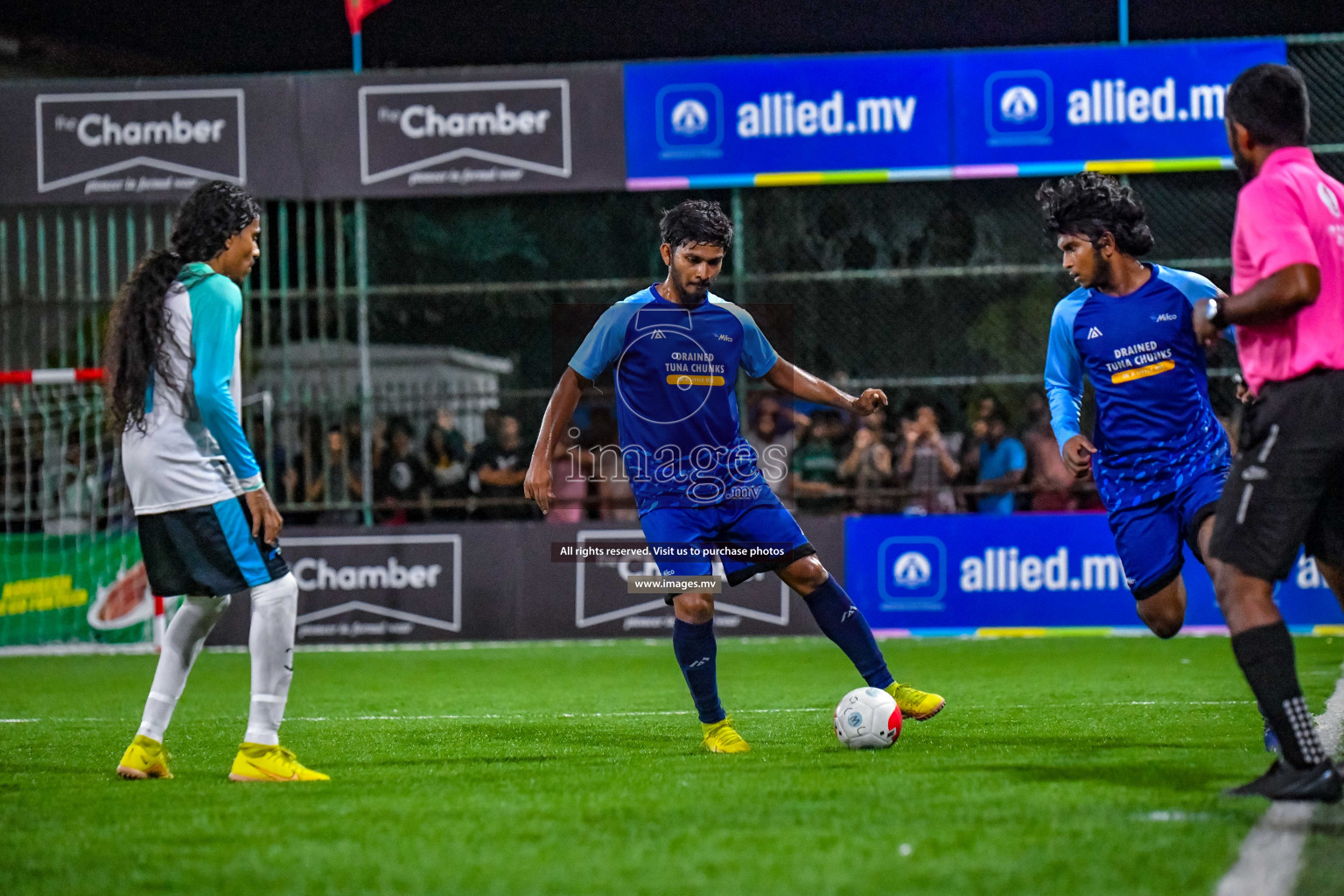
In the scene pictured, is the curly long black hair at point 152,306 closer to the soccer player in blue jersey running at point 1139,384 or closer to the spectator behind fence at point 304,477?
the soccer player in blue jersey running at point 1139,384

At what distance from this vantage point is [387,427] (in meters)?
14.2

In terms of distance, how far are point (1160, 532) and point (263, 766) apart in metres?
3.44

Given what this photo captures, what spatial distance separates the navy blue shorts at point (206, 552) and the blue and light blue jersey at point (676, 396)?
5.32 ft

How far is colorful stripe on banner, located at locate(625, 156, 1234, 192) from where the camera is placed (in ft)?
43.9

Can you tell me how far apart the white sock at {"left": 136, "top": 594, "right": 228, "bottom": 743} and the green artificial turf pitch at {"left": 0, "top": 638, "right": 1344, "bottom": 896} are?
0.88ft

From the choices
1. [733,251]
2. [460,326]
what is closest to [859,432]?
[733,251]

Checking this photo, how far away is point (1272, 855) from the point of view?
3664 millimetres

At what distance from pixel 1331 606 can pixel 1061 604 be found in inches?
88.5

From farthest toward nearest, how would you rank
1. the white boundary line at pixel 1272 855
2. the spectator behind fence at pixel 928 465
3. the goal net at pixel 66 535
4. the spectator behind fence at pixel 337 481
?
1. the spectator behind fence at pixel 337 481
2. the spectator behind fence at pixel 928 465
3. the goal net at pixel 66 535
4. the white boundary line at pixel 1272 855

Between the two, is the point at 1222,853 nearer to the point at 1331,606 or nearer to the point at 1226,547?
the point at 1226,547

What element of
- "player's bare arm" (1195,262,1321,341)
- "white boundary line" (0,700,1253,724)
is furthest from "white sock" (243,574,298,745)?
"player's bare arm" (1195,262,1321,341)

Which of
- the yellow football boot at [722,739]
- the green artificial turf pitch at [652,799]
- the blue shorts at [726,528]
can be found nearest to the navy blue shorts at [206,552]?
the green artificial turf pitch at [652,799]

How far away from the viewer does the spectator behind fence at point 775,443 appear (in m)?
13.4

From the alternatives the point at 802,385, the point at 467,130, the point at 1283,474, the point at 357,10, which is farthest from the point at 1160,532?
the point at 357,10
